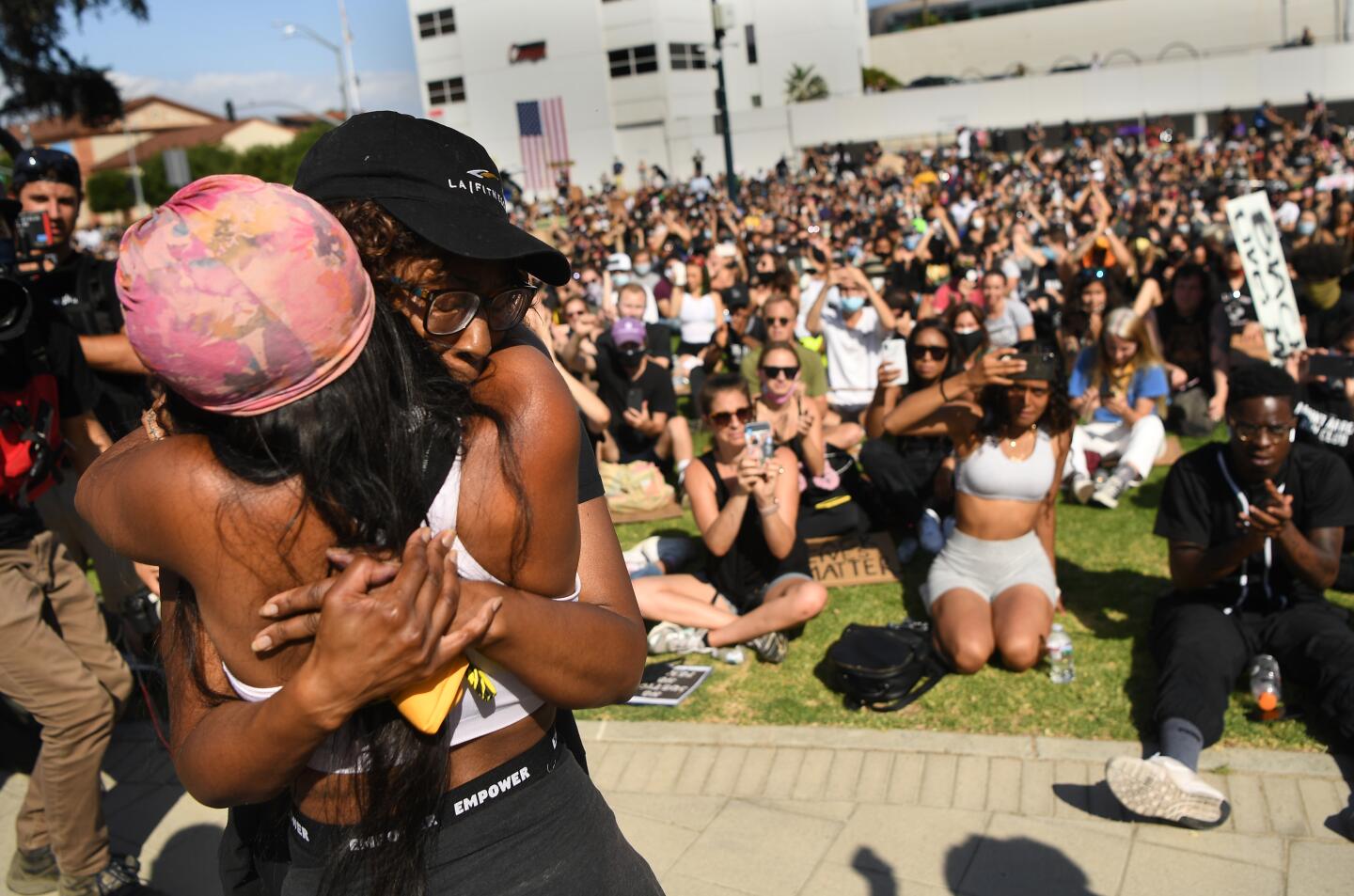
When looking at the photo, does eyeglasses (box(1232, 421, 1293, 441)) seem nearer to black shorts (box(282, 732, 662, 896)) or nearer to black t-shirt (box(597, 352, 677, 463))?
black shorts (box(282, 732, 662, 896))

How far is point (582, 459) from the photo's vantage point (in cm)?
162

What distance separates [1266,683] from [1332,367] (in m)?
2.72

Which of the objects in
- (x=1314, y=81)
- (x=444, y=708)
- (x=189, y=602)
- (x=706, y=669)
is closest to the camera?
(x=444, y=708)

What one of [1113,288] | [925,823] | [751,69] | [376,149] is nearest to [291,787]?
[376,149]

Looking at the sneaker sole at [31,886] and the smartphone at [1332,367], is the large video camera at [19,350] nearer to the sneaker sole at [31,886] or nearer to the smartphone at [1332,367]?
the sneaker sole at [31,886]

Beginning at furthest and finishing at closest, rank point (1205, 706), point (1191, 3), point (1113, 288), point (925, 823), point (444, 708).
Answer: point (1191, 3), point (1113, 288), point (1205, 706), point (925, 823), point (444, 708)

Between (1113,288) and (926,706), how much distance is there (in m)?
5.74

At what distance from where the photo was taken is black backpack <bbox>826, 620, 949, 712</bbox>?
4.73 metres

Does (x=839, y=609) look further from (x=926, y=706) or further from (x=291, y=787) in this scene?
(x=291, y=787)

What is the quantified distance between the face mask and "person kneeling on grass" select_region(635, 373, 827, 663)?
2394 mm

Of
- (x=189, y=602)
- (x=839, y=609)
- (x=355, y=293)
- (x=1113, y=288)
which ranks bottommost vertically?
(x=839, y=609)

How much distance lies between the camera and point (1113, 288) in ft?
30.1

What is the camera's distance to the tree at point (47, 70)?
124 feet

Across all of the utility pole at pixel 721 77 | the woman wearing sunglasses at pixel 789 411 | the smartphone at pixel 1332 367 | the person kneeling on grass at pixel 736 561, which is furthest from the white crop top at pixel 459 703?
the utility pole at pixel 721 77
